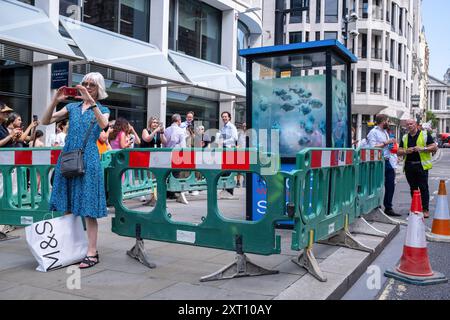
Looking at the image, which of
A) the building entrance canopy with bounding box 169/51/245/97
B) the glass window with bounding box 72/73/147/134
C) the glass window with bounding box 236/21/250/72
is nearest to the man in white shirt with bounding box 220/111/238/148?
the glass window with bounding box 72/73/147/134

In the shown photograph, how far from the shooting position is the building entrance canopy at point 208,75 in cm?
1639

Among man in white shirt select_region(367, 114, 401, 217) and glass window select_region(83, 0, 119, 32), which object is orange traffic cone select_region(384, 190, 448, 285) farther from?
glass window select_region(83, 0, 119, 32)

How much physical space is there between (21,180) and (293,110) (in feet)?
12.1

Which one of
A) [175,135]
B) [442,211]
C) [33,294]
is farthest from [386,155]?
[33,294]

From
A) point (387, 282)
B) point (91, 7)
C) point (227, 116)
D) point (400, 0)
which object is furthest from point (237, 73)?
point (400, 0)

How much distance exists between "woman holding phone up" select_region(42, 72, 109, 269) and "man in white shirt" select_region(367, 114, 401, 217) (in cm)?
568

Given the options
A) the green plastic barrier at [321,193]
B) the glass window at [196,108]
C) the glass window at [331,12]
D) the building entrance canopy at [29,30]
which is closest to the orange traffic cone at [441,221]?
the green plastic barrier at [321,193]

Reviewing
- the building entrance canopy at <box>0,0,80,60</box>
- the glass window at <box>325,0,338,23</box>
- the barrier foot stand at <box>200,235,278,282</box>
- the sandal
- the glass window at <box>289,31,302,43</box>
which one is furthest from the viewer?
the glass window at <box>289,31,302,43</box>

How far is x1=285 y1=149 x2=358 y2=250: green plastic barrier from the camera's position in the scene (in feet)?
12.9

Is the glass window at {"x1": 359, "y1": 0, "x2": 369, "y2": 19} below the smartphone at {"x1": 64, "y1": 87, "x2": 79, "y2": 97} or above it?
above

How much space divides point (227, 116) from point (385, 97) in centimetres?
3683

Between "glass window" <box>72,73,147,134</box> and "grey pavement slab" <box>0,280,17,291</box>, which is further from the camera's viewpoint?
"glass window" <box>72,73,147,134</box>

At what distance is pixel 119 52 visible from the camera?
13.4 meters

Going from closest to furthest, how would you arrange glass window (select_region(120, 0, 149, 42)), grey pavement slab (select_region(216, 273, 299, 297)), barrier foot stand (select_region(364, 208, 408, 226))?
grey pavement slab (select_region(216, 273, 299, 297)) < barrier foot stand (select_region(364, 208, 408, 226)) < glass window (select_region(120, 0, 149, 42))
